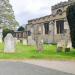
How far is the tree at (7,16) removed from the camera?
70.9 m

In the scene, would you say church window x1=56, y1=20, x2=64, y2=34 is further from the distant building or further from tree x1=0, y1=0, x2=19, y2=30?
tree x1=0, y1=0, x2=19, y2=30

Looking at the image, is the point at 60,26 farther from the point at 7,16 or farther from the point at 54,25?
the point at 7,16

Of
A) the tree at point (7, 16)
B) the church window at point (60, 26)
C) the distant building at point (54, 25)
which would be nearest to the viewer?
the distant building at point (54, 25)

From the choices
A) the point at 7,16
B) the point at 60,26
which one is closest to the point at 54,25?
the point at 60,26

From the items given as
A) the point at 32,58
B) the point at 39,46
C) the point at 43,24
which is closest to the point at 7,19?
the point at 43,24

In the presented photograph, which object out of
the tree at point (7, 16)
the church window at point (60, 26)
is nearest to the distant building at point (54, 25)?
the church window at point (60, 26)

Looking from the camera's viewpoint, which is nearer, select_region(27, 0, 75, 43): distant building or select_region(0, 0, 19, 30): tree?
select_region(27, 0, 75, 43): distant building

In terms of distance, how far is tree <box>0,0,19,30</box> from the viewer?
7088cm

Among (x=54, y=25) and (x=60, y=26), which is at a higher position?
(x=54, y=25)

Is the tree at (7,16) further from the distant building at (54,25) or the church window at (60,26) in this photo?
the church window at (60,26)

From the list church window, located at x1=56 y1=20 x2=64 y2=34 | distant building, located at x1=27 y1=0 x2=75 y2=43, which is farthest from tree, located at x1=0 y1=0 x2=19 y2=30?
church window, located at x1=56 y1=20 x2=64 y2=34

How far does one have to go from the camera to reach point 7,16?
7194cm

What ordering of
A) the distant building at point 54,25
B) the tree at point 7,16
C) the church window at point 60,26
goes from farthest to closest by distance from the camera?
1. the tree at point 7,16
2. the church window at point 60,26
3. the distant building at point 54,25

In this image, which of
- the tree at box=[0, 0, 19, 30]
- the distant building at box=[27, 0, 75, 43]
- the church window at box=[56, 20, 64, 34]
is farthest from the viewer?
the tree at box=[0, 0, 19, 30]
